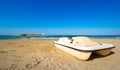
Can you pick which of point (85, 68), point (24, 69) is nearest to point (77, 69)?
point (85, 68)

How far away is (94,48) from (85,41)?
1091 millimetres

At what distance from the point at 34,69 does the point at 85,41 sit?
10.7 feet

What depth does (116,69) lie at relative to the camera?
397cm

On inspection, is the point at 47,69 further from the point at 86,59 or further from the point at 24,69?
the point at 86,59

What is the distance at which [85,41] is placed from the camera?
5.77m

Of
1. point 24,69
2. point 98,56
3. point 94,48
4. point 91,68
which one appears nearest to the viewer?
point 24,69

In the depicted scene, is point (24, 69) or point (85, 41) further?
point (85, 41)

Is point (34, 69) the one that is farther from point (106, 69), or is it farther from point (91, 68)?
point (106, 69)

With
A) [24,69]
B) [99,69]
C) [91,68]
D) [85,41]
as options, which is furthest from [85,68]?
[24,69]

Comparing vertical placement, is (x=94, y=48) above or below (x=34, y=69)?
above

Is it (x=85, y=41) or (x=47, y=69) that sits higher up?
(x=85, y=41)

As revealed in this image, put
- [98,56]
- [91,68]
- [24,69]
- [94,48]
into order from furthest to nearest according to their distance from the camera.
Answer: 1. [98,56]
2. [94,48]
3. [91,68]
4. [24,69]

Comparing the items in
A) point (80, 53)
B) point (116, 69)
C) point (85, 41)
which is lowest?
point (116, 69)

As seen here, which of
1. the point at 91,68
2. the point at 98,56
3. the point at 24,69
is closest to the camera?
the point at 24,69
